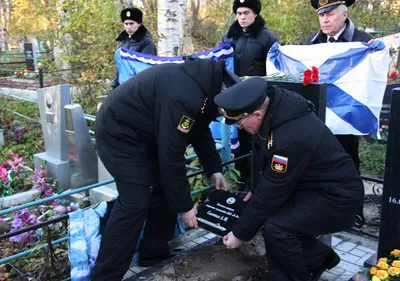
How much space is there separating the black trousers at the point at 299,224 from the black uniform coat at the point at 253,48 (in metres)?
2.22

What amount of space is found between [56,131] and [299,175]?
12.0 feet

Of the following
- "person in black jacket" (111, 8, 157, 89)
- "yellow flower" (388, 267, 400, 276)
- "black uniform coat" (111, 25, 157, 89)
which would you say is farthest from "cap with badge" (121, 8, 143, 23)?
"yellow flower" (388, 267, 400, 276)

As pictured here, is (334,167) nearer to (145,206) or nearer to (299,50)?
(145,206)

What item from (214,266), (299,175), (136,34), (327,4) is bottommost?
(214,266)

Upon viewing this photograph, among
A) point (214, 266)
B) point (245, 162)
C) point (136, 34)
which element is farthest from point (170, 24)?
point (214, 266)

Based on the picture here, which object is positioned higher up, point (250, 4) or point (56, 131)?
point (250, 4)

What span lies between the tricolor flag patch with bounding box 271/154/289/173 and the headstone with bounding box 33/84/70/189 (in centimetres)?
341

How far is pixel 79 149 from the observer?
483 centimetres

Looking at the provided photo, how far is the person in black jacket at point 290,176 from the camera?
2371 millimetres

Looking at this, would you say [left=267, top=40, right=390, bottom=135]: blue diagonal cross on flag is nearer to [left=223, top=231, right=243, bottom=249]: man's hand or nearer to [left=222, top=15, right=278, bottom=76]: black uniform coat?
[left=222, top=15, right=278, bottom=76]: black uniform coat

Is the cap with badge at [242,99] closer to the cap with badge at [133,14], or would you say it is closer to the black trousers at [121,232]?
the black trousers at [121,232]

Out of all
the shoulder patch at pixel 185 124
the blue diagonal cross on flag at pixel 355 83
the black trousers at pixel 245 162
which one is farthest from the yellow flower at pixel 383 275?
the black trousers at pixel 245 162

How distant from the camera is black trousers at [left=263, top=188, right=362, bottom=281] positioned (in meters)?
2.51

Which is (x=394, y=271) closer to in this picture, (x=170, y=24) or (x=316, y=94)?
(x=316, y=94)
